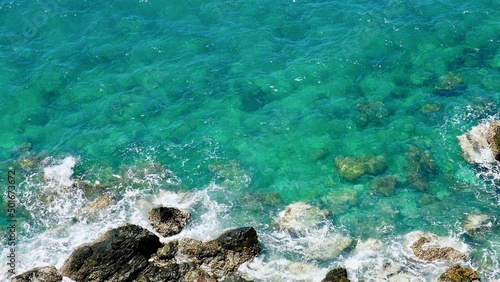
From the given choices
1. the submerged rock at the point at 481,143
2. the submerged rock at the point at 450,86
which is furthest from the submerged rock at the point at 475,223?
the submerged rock at the point at 450,86

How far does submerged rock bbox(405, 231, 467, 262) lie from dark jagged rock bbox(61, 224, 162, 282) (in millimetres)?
17503

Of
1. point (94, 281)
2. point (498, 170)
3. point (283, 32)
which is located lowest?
point (94, 281)

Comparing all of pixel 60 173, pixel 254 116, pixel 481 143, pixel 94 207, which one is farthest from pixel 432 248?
pixel 60 173

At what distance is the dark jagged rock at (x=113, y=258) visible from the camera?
3250 cm

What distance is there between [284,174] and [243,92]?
384 inches

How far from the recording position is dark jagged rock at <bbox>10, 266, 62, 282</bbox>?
3259 centimetres

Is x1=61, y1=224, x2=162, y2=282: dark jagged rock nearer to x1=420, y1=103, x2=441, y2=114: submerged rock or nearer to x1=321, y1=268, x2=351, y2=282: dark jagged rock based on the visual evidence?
x1=321, y1=268, x2=351, y2=282: dark jagged rock

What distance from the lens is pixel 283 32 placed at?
169 feet

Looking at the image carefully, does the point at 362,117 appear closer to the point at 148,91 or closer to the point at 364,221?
the point at 364,221

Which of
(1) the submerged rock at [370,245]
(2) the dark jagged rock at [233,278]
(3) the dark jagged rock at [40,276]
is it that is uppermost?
(1) the submerged rock at [370,245]

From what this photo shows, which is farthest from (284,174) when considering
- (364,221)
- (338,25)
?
(338,25)

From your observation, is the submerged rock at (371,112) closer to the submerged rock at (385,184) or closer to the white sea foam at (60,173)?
the submerged rock at (385,184)

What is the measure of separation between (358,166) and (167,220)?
1519cm

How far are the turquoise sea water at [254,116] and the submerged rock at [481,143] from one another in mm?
817
